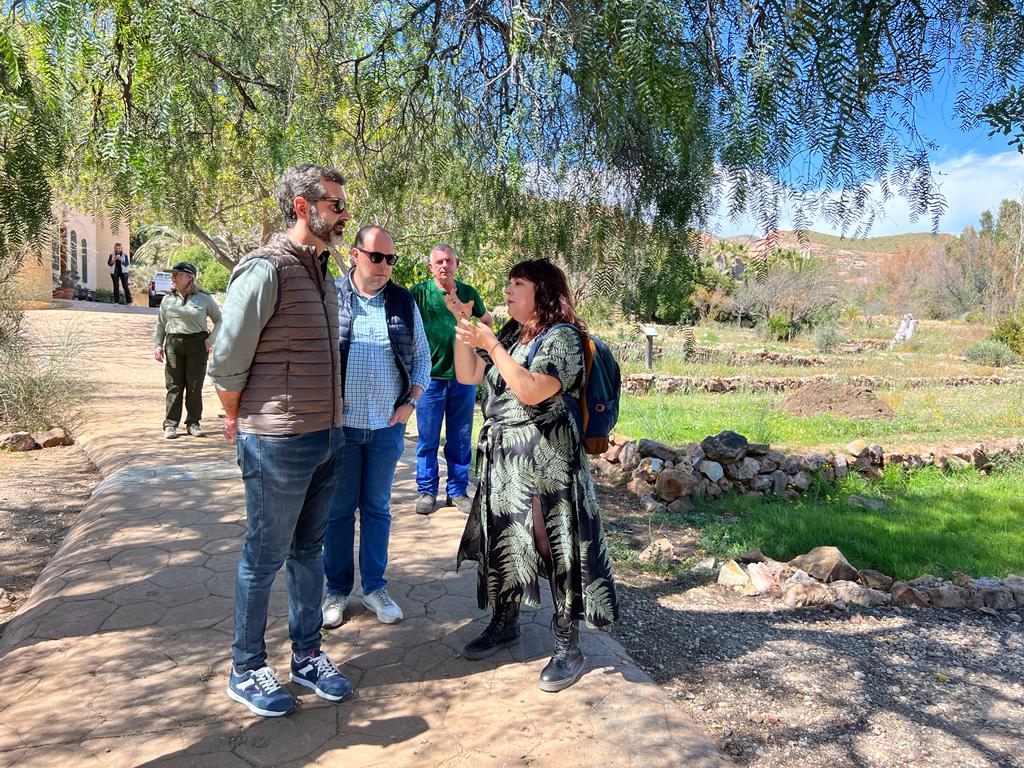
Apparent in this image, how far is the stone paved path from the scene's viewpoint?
2580mm

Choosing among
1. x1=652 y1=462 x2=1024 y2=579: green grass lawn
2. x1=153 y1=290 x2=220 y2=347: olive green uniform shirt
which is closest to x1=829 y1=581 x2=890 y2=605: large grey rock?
x1=652 y1=462 x2=1024 y2=579: green grass lawn

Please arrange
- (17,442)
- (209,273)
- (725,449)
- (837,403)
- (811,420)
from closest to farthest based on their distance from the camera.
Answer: (725,449)
(17,442)
(811,420)
(837,403)
(209,273)

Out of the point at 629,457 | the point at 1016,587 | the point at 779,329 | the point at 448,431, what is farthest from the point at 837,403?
the point at 779,329

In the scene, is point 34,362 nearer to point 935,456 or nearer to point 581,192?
point 581,192

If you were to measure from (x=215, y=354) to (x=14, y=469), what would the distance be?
235 inches

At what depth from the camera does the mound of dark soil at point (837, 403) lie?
1138cm

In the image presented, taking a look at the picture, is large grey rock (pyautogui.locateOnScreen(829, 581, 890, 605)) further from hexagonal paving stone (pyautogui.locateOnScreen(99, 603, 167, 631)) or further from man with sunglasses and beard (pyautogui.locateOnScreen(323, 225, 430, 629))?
hexagonal paving stone (pyautogui.locateOnScreen(99, 603, 167, 631))

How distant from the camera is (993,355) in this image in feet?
65.0

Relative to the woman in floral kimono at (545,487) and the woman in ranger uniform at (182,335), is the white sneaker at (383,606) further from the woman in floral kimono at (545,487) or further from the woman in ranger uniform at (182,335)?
the woman in ranger uniform at (182,335)

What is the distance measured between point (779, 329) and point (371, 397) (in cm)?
2351

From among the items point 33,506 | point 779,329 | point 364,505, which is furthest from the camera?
point 779,329

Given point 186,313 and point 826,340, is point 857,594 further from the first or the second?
point 826,340

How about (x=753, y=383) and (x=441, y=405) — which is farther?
Result: (x=753, y=383)

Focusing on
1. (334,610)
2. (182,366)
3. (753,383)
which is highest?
(182,366)
